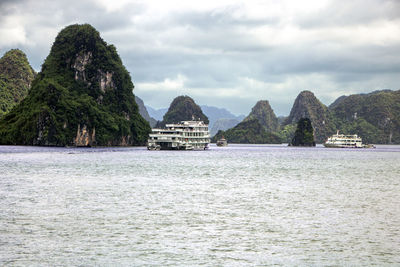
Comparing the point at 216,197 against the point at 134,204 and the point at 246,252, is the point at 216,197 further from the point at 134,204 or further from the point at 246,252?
the point at 246,252

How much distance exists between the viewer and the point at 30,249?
82.9ft

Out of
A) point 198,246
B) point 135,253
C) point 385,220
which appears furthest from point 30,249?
point 385,220

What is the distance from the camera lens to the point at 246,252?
2567 centimetres

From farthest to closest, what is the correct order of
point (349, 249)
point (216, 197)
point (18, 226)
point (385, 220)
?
point (216, 197), point (385, 220), point (18, 226), point (349, 249)

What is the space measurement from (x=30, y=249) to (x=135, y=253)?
5.67 meters

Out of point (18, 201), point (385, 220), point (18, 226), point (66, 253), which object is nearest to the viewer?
point (66, 253)

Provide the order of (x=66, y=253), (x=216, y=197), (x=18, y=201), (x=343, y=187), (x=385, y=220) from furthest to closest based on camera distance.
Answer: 1. (x=343, y=187)
2. (x=216, y=197)
3. (x=18, y=201)
4. (x=385, y=220)
5. (x=66, y=253)

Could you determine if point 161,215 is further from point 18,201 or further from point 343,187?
point 343,187

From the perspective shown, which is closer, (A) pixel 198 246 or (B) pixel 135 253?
(B) pixel 135 253

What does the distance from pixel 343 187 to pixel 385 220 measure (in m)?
28.1

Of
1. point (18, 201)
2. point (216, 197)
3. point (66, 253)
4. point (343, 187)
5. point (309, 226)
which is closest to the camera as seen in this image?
point (66, 253)

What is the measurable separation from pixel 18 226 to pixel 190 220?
12.1 m

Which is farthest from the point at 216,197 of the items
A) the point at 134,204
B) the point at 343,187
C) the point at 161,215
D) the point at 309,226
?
the point at 343,187

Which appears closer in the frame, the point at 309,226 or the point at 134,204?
the point at 309,226
